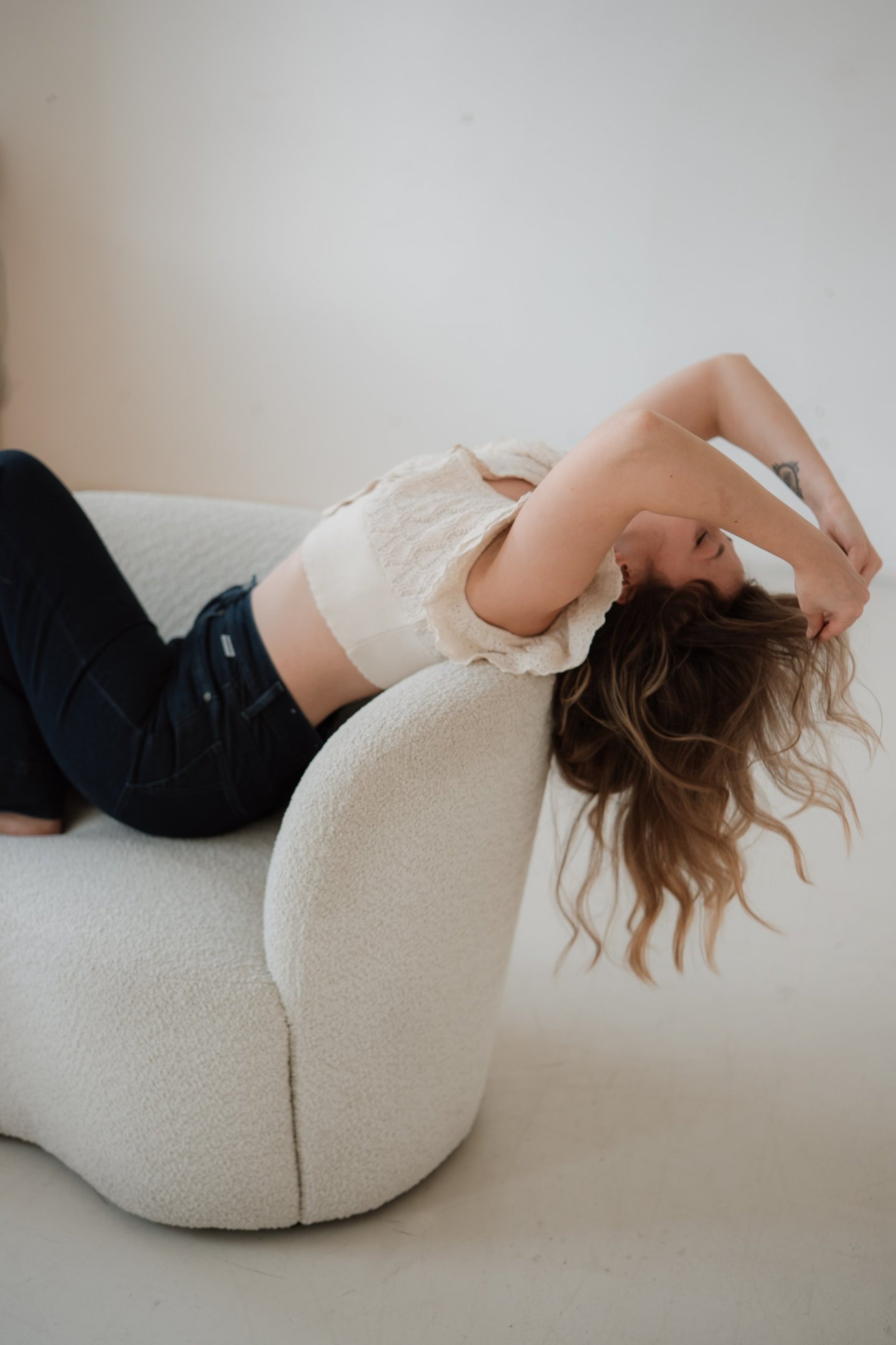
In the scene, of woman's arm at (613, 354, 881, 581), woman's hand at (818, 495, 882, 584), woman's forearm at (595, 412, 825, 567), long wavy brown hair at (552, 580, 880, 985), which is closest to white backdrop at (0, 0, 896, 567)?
woman's arm at (613, 354, 881, 581)

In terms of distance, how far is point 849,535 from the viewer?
129cm

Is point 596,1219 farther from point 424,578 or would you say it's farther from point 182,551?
point 182,551

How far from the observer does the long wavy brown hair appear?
1.24m

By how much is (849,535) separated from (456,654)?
486mm

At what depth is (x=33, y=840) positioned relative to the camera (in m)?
1.33

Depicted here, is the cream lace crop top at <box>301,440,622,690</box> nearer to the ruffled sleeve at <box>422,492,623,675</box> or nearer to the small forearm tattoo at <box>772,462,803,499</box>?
the ruffled sleeve at <box>422,492,623,675</box>

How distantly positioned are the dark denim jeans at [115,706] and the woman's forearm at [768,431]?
0.68 meters

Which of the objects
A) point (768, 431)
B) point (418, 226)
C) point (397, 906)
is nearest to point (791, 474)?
point (768, 431)

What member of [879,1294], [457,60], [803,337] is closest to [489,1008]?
[879,1294]

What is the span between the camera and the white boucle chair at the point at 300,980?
3.58 ft

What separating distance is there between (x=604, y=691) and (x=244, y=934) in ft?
1.50

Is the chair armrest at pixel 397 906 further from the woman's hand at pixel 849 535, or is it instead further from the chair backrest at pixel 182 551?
the chair backrest at pixel 182 551

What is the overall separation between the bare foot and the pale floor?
0.36 m

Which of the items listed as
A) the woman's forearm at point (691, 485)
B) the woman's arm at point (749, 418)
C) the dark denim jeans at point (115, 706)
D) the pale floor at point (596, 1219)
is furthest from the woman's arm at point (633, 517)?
the pale floor at point (596, 1219)
